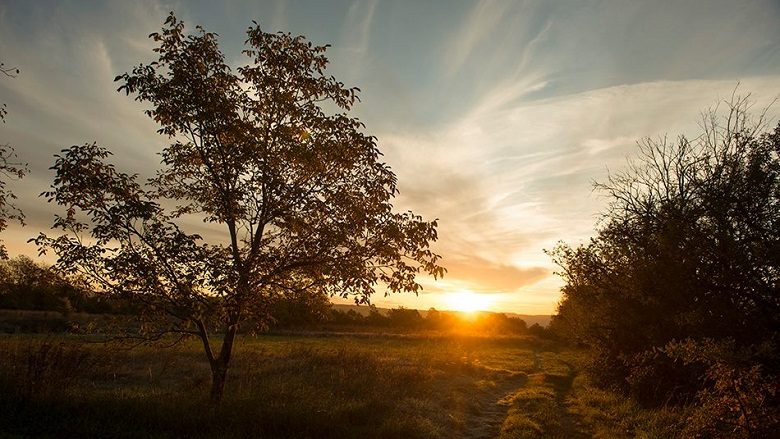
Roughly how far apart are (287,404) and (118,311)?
65.0 m

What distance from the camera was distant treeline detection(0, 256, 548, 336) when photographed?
9.54 m

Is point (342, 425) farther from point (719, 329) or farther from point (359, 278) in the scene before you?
point (719, 329)

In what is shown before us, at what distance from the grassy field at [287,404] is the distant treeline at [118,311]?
5.94 ft

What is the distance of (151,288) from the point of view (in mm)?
9547

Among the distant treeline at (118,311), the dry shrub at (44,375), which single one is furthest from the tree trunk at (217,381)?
the dry shrub at (44,375)

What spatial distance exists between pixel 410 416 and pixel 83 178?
10780mm

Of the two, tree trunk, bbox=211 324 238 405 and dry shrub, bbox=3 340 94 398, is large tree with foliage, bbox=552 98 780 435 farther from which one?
dry shrub, bbox=3 340 94 398

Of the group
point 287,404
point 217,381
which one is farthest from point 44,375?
point 287,404

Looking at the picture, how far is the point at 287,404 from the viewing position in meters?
12.8

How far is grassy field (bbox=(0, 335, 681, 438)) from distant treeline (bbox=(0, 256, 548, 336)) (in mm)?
1812

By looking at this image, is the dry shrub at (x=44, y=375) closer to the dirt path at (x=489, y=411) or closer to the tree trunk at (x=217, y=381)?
the tree trunk at (x=217, y=381)

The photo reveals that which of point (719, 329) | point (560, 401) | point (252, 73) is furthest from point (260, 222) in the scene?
point (560, 401)

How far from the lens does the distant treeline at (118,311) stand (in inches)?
376

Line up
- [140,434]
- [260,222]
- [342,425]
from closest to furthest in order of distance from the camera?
1. [140,434]
2. [260,222]
3. [342,425]
